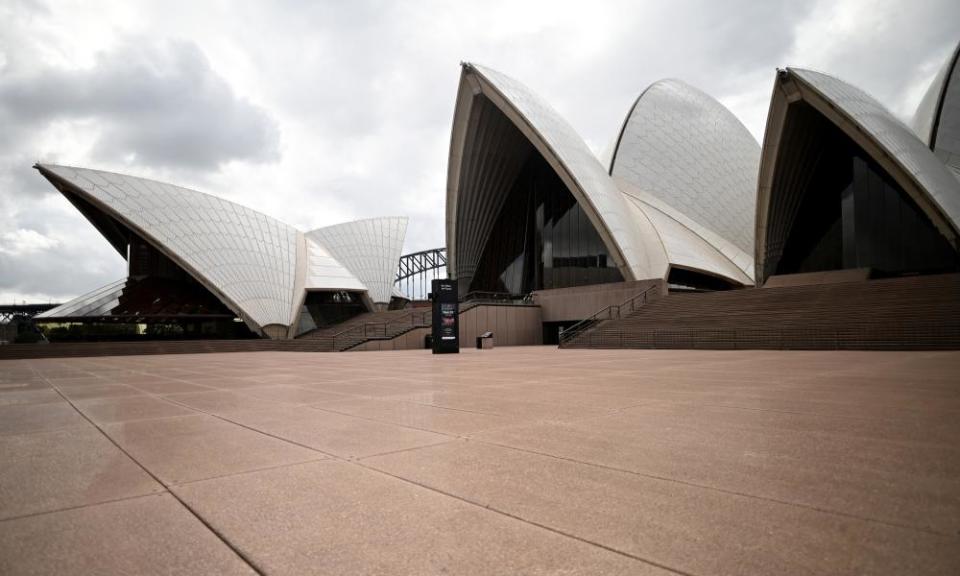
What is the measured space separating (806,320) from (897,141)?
1368cm

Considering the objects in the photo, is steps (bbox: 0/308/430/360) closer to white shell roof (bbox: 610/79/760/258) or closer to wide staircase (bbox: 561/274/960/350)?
wide staircase (bbox: 561/274/960/350)

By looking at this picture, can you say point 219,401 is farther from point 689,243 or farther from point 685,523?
point 689,243

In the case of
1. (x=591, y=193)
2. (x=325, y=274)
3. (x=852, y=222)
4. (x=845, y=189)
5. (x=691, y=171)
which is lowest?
(x=325, y=274)

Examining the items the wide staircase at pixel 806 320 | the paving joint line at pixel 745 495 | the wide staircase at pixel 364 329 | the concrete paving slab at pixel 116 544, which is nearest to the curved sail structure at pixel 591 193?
the wide staircase at pixel 806 320

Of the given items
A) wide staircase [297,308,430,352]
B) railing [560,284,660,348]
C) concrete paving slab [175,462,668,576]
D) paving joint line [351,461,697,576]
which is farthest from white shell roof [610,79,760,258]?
concrete paving slab [175,462,668,576]

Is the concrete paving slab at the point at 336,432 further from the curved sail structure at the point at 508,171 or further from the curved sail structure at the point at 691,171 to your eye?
the curved sail structure at the point at 691,171

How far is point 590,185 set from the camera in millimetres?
30094

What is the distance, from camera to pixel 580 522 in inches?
75.7

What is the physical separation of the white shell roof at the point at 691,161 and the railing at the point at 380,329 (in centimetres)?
1800

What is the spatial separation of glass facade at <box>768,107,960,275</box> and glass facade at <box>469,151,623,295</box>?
1080cm

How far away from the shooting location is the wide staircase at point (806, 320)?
14258mm

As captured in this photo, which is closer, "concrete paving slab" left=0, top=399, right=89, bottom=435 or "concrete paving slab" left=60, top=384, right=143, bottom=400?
"concrete paving slab" left=0, top=399, right=89, bottom=435

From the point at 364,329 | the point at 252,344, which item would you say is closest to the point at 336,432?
the point at 252,344

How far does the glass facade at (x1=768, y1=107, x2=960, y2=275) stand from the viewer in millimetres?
25547
